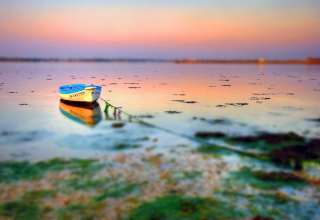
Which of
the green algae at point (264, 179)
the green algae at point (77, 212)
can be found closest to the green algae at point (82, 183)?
the green algae at point (77, 212)

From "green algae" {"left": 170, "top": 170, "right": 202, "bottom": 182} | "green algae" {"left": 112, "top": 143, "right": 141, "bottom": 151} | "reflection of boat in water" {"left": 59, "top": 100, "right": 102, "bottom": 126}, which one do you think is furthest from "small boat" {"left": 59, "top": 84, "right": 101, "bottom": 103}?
"green algae" {"left": 170, "top": 170, "right": 202, "bottom": 182}

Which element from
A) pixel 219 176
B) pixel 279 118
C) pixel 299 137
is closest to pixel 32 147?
pixel 219 176

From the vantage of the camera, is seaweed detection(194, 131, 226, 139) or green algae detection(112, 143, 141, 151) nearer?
green algae detection(112, 143, 141, 151)

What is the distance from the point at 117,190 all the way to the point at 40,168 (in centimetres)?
327

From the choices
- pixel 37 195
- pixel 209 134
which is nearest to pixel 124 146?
pixel 209 134

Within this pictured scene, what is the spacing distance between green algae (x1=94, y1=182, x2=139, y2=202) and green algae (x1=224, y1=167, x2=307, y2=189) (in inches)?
109

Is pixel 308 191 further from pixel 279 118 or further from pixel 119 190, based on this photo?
pixel 279 118

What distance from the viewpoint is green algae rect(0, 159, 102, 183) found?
983 cm

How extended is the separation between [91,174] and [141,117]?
36.0ft

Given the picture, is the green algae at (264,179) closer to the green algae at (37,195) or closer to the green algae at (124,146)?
the green algae at (124,146)

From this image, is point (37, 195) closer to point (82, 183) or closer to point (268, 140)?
point (82, 183)

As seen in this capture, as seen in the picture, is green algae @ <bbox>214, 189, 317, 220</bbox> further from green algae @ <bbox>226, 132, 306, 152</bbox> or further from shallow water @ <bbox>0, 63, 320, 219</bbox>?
green algae @ <bbox>226, 132, 306, 152</bbox>

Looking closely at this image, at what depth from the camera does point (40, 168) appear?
10602 mm

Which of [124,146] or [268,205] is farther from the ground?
[268,205]
